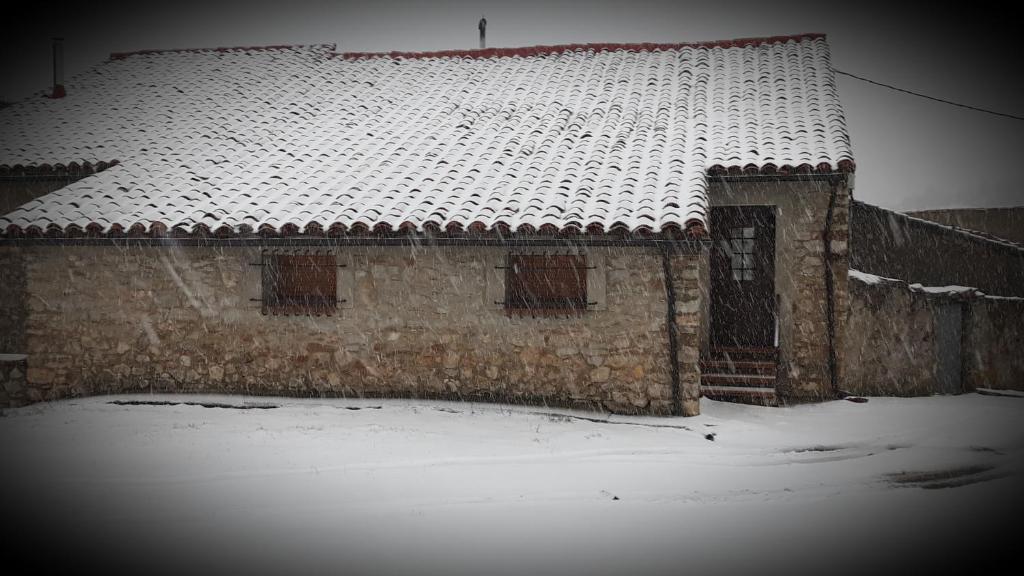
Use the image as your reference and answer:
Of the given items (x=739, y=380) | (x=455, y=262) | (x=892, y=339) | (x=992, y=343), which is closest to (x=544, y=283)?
(x=455, y=262)

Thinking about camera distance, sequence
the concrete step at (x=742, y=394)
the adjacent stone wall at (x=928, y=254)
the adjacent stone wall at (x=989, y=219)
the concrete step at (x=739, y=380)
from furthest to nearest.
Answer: the adjacent stone wall at (x=989, y=219), the adjacent stone wall at (x=928, y=254), the concrete step at (x=739, y=380), the concrete step at (x=742, y=394)

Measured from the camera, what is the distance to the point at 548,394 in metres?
8.76

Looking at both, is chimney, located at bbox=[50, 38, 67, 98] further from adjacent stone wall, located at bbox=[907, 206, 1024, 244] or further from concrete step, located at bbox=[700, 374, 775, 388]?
adjacent stone wall, located at bbox=[907, 206, 1024, 244]

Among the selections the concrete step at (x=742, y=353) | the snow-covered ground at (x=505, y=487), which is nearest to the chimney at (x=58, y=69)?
the snow-covered ground at (x=505, y=487)

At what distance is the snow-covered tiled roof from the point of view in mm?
9102

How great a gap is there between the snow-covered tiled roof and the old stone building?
57 mm

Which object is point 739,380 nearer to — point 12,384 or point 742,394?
point 742,394

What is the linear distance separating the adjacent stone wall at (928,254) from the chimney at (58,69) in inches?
613

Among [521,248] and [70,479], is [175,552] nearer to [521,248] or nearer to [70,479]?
[70,479]

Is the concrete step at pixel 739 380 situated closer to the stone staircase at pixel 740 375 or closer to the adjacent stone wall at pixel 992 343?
the stone staircase at pixel 740 375

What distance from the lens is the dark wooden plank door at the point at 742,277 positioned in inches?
402

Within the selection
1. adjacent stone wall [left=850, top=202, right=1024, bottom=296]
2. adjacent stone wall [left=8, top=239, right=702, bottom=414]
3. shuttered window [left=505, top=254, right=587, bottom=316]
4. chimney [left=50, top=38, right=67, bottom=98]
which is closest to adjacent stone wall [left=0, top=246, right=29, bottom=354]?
adjacent stone wall [left=8, top=239, right=702, bottom=414]

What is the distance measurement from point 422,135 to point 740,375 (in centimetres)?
626

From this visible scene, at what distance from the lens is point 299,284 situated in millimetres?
9445
